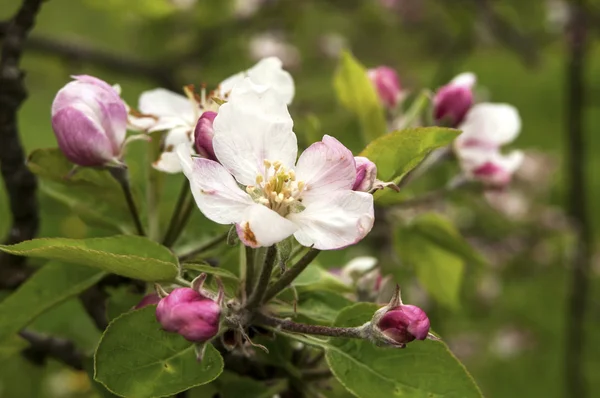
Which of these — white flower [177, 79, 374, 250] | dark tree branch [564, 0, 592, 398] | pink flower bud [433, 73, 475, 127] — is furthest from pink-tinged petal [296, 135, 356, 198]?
dark tree branch [564, 0, 592, 398]

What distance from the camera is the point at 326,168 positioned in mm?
560

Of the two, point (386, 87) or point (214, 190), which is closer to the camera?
point (214, 190)

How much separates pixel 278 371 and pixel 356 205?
26 cm

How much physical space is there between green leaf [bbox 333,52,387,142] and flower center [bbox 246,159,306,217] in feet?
1.15

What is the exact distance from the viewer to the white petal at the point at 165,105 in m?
0.73

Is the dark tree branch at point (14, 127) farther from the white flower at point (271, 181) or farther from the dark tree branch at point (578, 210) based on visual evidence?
the dark tree branch at point (578, 210)

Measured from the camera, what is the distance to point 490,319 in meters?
3.36

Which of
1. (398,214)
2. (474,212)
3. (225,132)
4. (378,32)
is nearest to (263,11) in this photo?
(378,32)

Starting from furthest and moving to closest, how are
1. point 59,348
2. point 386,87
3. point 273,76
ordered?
point 386,87
point 59,348
point 273,76

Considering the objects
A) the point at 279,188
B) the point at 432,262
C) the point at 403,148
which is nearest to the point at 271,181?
the point at 279,188

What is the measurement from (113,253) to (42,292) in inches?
6.4

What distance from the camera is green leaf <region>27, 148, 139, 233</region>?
70 centimetres

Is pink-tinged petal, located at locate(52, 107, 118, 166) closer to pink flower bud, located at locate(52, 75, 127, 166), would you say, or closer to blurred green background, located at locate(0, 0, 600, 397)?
pink flower bud, located at locate(52, 75, 127, 166)

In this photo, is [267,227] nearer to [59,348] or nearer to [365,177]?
[365,177]
